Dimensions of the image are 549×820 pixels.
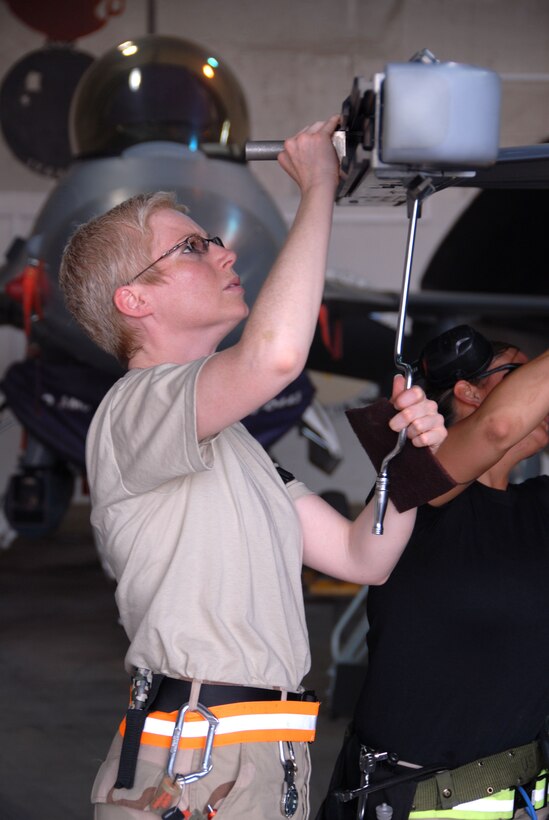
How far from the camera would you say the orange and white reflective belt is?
1220 millimetres

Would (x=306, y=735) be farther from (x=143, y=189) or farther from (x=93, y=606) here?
(x=93, y=606)

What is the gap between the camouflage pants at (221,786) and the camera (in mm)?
1206

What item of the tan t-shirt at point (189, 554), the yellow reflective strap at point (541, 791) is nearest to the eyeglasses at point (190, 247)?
the tan t-shirt at point (189, 554)

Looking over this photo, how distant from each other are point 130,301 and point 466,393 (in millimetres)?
707

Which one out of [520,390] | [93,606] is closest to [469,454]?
[520,390]

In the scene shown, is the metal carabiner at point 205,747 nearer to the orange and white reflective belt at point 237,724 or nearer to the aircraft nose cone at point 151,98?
the orange and white reflective belt at point 237,724

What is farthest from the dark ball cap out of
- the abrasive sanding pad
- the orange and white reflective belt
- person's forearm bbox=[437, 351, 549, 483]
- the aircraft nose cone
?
the aircraft nose cone

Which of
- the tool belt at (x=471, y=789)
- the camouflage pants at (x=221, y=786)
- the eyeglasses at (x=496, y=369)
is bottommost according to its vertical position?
the tool belt at (x=471, y=789)

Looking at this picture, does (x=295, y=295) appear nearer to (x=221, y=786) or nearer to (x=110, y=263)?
(x=110, y=263)

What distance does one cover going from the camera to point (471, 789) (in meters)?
1.51

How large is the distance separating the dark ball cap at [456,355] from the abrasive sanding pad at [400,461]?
19.2 inches

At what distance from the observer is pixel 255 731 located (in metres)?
1.24

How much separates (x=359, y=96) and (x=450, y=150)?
14 cm

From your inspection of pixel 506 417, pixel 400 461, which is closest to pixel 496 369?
pixel 506 417
